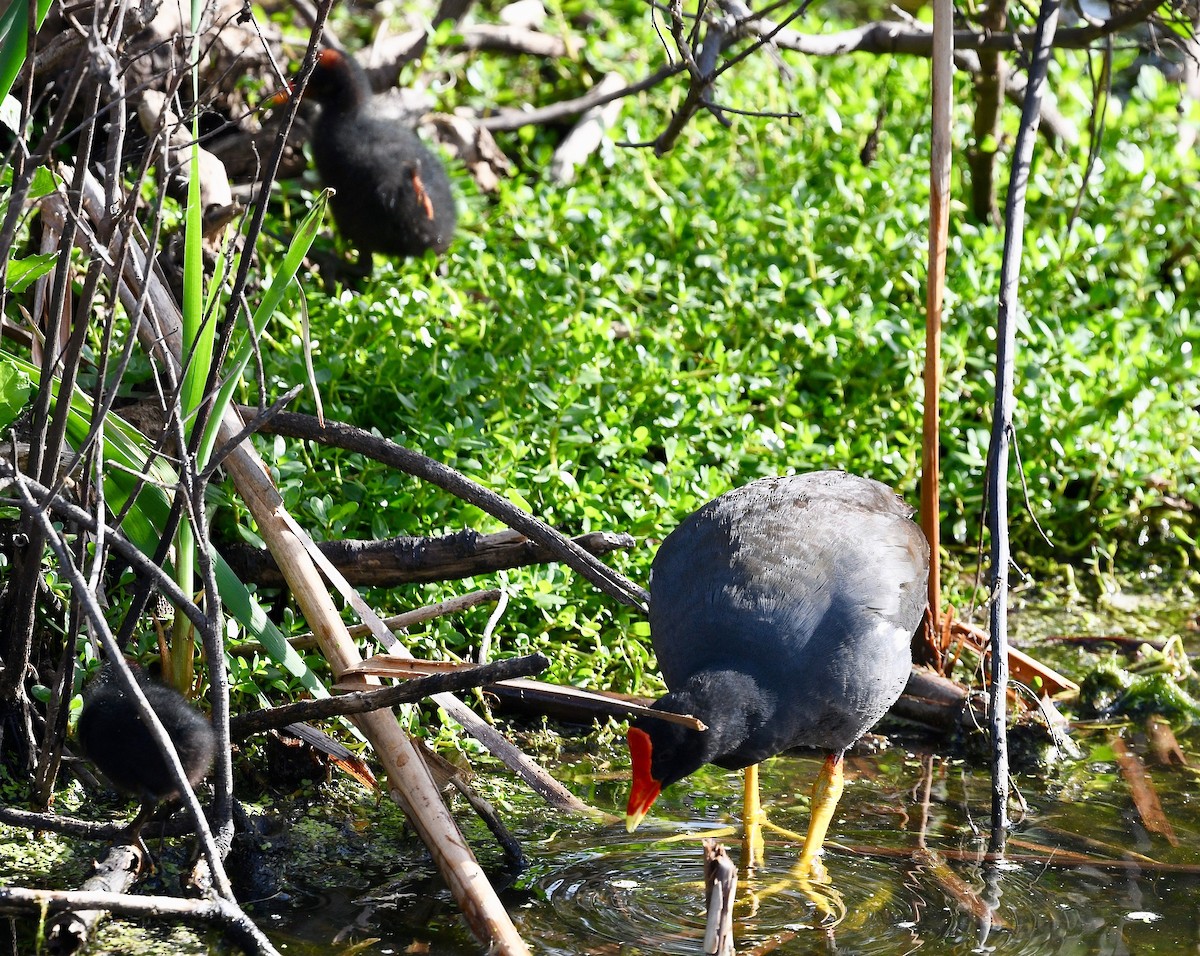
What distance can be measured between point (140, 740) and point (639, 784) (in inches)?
36.6

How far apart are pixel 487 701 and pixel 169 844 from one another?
2.96 feet

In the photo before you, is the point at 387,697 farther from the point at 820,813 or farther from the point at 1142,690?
the point at 1142,690

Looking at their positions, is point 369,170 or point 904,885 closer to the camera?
point 904,885

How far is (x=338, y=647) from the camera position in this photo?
2840mm

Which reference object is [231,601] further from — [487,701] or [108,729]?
[487,701]

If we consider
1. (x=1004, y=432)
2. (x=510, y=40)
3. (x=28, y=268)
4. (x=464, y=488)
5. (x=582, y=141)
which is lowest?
(x=464, y=488)

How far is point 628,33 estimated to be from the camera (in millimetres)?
7027

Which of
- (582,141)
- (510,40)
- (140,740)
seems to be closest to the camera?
(140,740)

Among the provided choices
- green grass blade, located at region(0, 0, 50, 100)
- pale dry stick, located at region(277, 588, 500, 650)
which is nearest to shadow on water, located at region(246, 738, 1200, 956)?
pale dry stick, located at region(277, 588, 500, 650)

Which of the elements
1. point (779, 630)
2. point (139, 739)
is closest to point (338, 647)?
point (139, 739)

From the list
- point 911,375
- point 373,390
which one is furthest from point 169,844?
point 911,375

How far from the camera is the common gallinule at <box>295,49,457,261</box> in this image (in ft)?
15.1

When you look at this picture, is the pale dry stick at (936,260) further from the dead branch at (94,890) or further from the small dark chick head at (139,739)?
the dead branch at (94,890)

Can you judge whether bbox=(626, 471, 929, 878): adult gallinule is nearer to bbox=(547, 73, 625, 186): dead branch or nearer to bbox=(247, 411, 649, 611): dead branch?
bbox=(247, 411, 649, 611): dead branch
